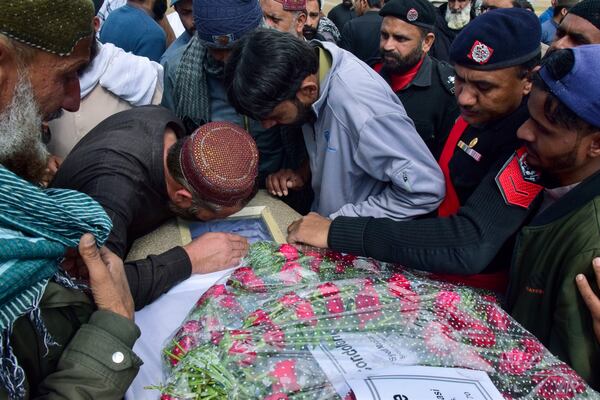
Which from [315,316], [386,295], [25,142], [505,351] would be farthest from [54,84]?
[505,351]

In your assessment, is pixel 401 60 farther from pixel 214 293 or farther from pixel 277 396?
pixel 277 396

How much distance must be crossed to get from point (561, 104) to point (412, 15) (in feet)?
8.17

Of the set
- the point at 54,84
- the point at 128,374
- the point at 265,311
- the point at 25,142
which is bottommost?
the point at 128,374

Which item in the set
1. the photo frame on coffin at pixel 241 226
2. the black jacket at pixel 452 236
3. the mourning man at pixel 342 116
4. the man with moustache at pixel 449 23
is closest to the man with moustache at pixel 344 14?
the man with moustache at pixel 449 23

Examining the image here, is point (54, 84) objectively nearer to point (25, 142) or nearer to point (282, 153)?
point (25, 142)

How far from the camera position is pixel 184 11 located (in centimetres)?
411

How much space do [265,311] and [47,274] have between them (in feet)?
1.76

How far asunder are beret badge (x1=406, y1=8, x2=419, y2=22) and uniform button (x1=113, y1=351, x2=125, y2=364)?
10.8 feet

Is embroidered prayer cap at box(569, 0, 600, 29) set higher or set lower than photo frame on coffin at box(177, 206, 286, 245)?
higher

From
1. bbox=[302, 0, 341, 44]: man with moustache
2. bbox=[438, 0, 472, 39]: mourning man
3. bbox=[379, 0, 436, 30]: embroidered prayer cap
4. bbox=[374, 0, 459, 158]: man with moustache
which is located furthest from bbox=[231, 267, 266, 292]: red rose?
bbox=[438, 0, 472, 39]: mourning man

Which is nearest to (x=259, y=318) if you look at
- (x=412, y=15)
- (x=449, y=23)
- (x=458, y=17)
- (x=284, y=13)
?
(x=284, y=13)

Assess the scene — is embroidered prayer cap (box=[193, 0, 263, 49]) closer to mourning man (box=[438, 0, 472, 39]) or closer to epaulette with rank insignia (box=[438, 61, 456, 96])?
epaulette with rank insignia (box=[438, 61, 456, 96])

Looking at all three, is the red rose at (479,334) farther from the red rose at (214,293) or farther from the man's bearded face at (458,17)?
the man's bearded face at (458,17)

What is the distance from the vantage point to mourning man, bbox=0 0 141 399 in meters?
1.09
